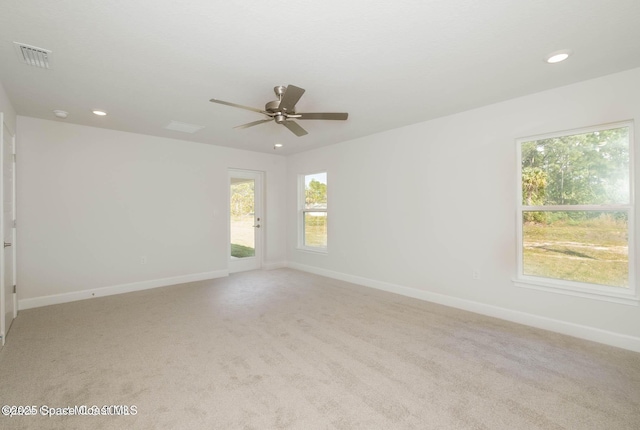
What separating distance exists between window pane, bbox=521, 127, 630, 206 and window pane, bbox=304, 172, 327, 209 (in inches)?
134

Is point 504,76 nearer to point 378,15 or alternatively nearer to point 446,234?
point 378,15

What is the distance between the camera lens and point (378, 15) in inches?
75.0

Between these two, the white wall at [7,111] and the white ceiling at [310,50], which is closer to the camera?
the white ceiling at [310,50]

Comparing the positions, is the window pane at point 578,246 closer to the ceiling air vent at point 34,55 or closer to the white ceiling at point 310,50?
the white ceiling at point 310,50

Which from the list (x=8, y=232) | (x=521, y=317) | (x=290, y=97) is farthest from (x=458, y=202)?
(x=8, y=232)

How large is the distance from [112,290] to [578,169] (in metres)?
6.31

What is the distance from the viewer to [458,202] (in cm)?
387

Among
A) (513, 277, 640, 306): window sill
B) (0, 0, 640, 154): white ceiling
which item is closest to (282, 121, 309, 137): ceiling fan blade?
(0, 0, 640, 154): white ceiling

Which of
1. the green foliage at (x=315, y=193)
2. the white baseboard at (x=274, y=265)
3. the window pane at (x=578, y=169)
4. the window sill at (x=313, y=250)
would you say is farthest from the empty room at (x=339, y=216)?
the white baseboard at (x=274, y=265)

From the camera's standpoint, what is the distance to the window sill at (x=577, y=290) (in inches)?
107


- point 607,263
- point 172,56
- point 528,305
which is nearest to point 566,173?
point 607,263

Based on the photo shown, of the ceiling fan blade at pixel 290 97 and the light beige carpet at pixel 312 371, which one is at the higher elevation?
the ceiling fan blade at pixel 290 97

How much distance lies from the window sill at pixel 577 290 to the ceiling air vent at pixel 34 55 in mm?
4989

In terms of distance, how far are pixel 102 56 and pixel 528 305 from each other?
4.80m
